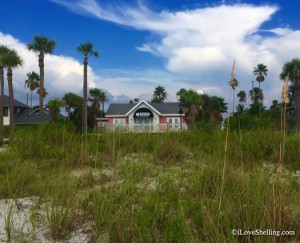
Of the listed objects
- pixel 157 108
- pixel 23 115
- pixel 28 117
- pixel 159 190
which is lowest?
pixel 159 190

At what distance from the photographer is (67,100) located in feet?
175

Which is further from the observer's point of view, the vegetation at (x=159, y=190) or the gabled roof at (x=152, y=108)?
the gabled roof at (x=152, y=108)

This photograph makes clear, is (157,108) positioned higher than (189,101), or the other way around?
(189,101)

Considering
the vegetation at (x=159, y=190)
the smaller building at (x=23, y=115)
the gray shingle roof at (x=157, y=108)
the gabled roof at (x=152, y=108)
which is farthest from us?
the gray shingle roof at (x=157, y=108)

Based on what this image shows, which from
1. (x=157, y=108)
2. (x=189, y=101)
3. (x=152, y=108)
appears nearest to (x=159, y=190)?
(x=189, y=101)

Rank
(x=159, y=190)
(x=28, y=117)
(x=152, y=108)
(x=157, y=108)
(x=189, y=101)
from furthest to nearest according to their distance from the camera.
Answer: (x=157, y=108)
(x=152, y=108)
(x=28, y=117)
(x=189, y=101)
(x=159, y=190)

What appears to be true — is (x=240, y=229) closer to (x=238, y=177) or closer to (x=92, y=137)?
(x=238, y=177)

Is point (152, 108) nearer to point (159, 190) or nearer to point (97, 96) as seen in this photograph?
point (97, 96)

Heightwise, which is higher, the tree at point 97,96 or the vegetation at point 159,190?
the tree at point 97,96

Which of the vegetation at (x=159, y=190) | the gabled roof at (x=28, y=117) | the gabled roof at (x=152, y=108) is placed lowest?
the vegetation at (x=159, y=190)

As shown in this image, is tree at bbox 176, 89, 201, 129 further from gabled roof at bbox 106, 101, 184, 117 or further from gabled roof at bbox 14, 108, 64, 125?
gabled roof at bbox 14, 108, 64, 125

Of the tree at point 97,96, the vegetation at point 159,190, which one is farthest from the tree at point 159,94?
the vegetation at point 159,190

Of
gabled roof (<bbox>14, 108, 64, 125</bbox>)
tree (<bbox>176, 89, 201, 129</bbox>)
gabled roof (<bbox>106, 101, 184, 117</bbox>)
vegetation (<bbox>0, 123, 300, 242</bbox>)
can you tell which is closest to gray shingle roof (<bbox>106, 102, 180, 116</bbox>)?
gabled roof (<bbox>106, 101, 184, 117</bbox>)

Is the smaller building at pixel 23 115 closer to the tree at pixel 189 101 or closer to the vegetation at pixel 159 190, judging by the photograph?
the tree at pixel 189 101
